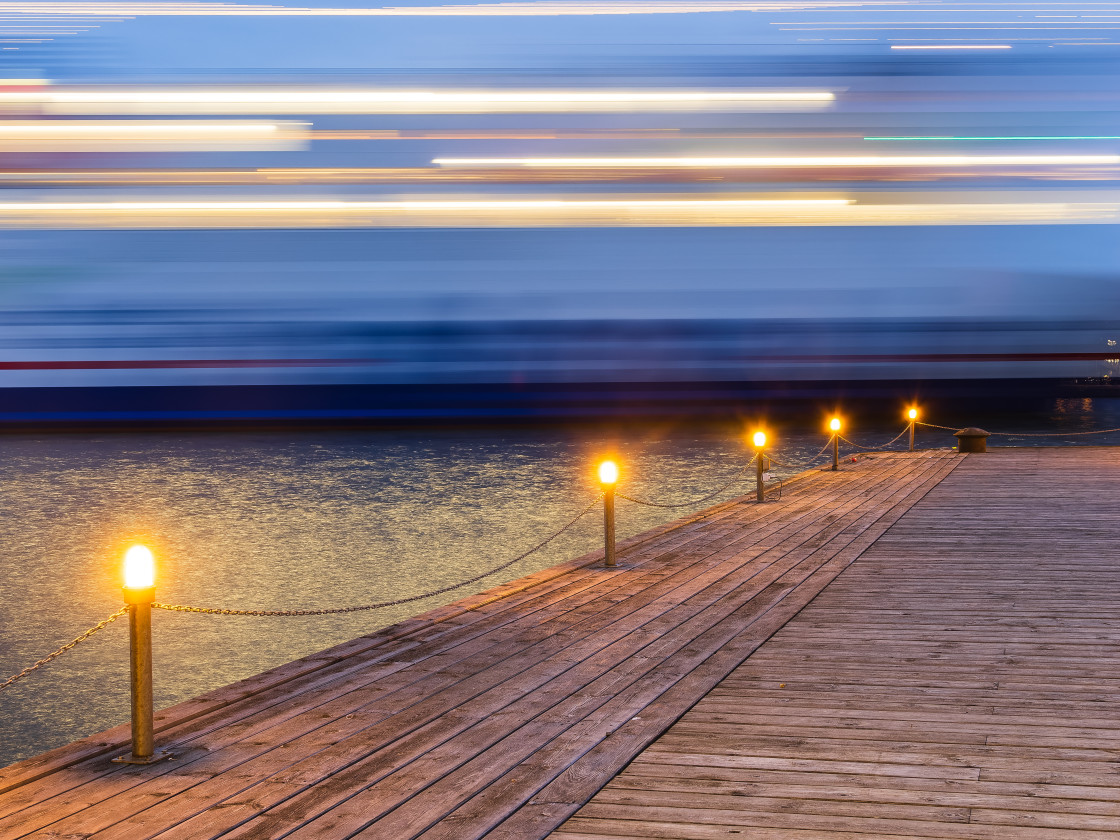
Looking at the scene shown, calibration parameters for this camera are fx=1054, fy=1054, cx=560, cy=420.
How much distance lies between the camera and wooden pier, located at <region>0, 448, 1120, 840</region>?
2.88 m

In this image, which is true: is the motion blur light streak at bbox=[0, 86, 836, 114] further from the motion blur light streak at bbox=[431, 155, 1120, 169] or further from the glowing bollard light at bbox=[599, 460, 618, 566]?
the glowing bollard light at bbox=[599, 460, 618, 566]

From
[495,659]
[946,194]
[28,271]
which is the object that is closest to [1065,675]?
[495,659]

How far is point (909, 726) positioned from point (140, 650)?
102 inches

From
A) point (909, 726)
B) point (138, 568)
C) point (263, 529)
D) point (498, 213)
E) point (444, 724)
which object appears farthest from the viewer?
point (498, 213)

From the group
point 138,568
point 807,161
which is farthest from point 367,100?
point 138,568

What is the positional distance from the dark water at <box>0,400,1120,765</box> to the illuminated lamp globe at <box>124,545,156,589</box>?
3.39 meters

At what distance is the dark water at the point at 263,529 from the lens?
26.7ft

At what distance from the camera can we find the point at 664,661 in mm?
4559

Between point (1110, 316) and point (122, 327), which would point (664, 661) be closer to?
point (122, 327)

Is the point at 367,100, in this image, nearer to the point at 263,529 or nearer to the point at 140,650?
the point at 263,529

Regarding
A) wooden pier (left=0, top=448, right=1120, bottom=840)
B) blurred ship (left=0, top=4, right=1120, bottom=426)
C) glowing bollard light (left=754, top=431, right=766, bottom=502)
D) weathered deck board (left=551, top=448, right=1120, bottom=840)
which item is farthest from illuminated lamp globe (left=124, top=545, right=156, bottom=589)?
blurred ship (left=0, top=4, right=1120, bottom=426)

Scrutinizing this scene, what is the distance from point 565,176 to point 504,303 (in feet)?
15.9

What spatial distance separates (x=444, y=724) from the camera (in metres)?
3.77

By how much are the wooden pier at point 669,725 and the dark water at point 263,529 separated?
3.16 metres
